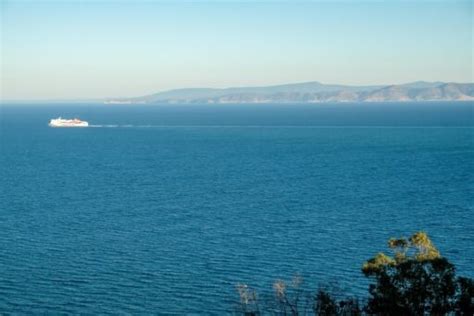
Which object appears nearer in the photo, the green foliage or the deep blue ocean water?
the green foliage

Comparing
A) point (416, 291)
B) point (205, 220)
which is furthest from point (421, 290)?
point (205, 220)

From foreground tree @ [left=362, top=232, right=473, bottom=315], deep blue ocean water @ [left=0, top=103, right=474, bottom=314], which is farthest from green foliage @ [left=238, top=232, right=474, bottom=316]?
deep blue ocean water @ [left=0, top=103, right=474, bottom=314]

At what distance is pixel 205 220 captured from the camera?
51031mm

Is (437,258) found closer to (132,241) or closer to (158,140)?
(132,241)

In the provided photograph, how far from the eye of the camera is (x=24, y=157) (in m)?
98.0

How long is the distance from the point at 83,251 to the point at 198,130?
11256 centimetres

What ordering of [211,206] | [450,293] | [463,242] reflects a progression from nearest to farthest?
[450,293] < [463,242] < [211,206]

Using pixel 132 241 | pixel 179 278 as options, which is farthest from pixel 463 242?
pixel 132 241

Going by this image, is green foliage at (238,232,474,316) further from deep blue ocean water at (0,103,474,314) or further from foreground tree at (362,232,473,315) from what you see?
deep blue ocean water at (0,103,474,314)

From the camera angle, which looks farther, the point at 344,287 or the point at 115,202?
the point at 115,202

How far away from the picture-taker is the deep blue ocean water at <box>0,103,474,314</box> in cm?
3600

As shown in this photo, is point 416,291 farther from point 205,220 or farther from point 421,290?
point 205,220

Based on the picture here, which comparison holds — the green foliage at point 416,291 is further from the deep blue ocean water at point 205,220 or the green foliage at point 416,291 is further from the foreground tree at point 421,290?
the deep blue ocean water at point 205,220

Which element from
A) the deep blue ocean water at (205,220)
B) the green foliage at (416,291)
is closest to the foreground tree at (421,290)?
the green foliage at (416,291)
